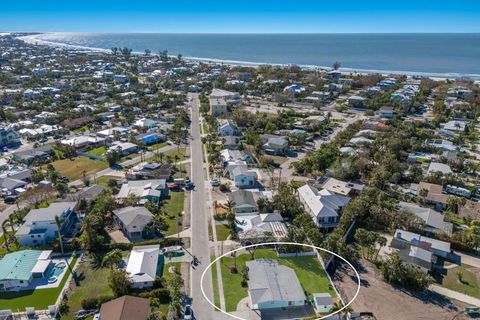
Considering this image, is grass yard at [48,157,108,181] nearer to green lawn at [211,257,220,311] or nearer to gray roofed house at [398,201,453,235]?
green lawn at [211,257,220,311]

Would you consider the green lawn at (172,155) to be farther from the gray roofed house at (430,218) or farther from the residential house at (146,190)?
the gray roofed house at (430,218)

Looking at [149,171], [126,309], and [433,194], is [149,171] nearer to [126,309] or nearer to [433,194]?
[126,309]

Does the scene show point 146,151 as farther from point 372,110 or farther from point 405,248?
point 372,110

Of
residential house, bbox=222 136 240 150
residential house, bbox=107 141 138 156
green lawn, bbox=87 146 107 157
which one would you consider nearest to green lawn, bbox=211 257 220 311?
residential house, bbox=222 136 240 150

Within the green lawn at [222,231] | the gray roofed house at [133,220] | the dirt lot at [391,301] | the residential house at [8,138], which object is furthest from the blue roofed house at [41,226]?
the residential house at [8,138]

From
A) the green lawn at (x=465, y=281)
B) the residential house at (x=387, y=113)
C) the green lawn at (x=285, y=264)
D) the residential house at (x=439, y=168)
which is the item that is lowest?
the green lawn at (x=285, y=264)

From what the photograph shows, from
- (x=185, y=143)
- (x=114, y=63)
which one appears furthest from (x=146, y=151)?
(x=114, y=63)
